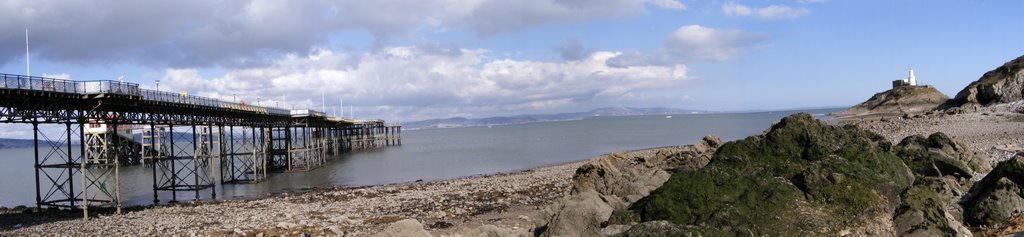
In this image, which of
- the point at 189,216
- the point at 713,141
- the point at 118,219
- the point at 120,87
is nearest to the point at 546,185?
the point at 713,141

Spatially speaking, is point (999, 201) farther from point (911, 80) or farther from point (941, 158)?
point (911, 80)

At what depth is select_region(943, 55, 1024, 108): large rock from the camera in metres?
48.7

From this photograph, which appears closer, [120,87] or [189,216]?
[189,216]

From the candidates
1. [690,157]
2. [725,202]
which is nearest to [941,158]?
[690,157]

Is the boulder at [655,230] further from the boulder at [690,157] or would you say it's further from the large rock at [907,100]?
the large rock at [907,100]

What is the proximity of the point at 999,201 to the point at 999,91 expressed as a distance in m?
49.3

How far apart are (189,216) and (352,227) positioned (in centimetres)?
1004

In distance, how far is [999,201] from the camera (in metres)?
10.5

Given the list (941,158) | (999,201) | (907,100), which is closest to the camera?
(999,201)

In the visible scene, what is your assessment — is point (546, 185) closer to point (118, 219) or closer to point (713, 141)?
point (713, 141)

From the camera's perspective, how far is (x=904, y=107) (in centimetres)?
8331

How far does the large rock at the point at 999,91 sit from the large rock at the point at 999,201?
146ft

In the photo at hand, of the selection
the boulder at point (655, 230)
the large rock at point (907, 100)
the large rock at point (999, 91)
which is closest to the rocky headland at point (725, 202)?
the boulder at point (655, 230)

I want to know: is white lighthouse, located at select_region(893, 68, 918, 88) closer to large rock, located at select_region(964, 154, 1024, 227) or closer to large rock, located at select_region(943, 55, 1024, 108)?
large rock, located at select_region(943, 55, 1024, 108)
